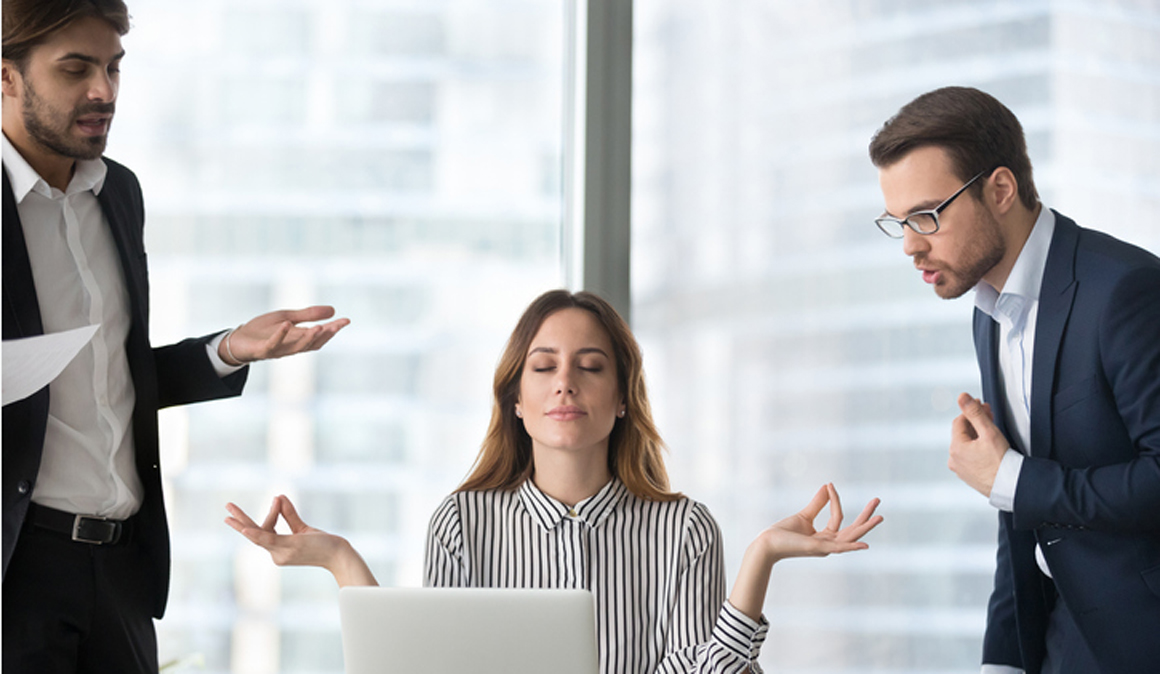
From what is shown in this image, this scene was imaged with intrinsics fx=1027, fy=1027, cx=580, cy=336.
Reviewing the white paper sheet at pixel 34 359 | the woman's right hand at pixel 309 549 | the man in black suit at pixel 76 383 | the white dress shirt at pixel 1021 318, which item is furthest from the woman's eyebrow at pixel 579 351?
the white paper sheet at pixel 34 359

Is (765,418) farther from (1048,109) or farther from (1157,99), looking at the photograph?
(1157,99)

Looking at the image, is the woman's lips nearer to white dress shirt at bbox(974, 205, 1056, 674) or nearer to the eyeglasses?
the eyeglasses

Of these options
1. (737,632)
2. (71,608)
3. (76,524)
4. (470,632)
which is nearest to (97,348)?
(76,524)

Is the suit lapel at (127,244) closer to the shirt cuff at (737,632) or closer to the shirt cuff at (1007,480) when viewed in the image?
the shirt cuff at (737,632)

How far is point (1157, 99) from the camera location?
3.08m

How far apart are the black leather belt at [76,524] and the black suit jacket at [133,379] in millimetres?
58

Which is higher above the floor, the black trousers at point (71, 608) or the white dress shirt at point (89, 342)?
the white dress shirt at point (89, 342)

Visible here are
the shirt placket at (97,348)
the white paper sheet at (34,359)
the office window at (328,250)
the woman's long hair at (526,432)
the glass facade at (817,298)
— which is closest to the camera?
the white paper sheet at (34,359)

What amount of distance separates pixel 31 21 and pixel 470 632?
121 centimetres

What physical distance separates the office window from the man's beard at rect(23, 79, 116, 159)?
100cm

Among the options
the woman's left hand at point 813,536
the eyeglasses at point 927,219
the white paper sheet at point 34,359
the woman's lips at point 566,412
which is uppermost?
the eyeglasses at point 927,219

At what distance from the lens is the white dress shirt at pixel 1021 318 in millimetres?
1986

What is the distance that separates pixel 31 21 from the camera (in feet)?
5.48

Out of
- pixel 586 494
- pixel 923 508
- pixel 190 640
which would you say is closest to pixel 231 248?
pixel 190 640
